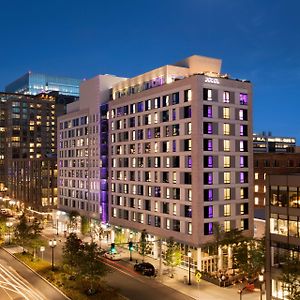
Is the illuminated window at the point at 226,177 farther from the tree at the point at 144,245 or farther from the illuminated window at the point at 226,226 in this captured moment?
the tree at the point at 144,245

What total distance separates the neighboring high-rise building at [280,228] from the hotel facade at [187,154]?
17.7 metres

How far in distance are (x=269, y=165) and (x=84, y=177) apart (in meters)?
45.3

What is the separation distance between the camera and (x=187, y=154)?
68750mm

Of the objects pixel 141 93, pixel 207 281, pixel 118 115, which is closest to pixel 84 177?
pixel 118 115

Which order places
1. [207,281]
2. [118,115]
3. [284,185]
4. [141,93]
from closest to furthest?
[284,185] → [207,281] → [141,93] → [118,115]

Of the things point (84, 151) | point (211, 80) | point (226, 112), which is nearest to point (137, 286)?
point (226, 112)

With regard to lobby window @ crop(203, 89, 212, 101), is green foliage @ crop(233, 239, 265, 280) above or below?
below

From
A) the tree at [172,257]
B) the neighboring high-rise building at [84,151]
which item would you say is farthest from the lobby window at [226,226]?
the neighboring high-rise building at [84,151]

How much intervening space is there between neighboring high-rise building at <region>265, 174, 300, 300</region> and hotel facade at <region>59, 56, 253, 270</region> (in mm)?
17714

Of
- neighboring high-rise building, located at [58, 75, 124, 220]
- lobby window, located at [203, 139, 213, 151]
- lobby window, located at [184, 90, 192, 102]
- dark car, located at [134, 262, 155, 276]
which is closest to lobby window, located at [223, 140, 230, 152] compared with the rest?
lobby window, located at [203, 139, 213, 151]

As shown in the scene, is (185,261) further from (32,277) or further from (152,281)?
(32,277)

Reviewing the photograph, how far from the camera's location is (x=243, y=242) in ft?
204

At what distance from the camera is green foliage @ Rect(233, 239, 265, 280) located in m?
56.3

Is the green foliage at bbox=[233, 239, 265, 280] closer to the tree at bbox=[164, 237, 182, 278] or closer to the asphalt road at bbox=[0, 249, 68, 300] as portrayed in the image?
the tree at bbox=[164, 237, 182, 278]
